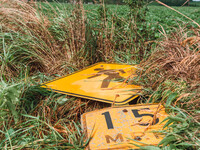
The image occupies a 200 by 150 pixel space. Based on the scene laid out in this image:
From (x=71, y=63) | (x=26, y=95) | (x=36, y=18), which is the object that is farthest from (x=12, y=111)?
(x=36, y=18)

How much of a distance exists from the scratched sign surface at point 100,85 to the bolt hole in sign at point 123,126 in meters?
0.18

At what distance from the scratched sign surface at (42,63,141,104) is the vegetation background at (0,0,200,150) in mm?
92

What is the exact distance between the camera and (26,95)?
169cm

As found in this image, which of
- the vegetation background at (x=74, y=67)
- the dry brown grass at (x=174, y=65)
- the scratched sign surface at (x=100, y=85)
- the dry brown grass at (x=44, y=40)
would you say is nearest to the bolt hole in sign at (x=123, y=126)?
the vegetation background at (x=74, y=67)

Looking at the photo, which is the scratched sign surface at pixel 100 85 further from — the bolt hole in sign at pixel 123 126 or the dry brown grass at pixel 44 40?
the dry brown grass at pixel 44 40

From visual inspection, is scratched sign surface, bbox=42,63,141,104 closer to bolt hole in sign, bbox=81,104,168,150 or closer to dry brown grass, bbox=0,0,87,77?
bolt hole in sign, bbox=81,104,168,150

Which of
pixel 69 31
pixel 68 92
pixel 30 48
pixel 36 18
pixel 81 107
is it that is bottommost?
pixel 81 107

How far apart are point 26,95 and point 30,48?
106cm

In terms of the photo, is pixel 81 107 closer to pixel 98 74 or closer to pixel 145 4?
pixel 98 74

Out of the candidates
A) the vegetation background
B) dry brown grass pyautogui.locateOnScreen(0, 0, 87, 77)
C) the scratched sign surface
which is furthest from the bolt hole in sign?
dry brown grass pyautogui.locateOnScreen(0, 0, 87, 77)

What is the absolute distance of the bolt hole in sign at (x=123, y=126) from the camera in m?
1.15

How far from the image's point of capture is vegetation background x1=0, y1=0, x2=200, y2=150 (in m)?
1.29

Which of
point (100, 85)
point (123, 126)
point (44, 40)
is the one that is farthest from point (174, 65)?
point (44, 40)

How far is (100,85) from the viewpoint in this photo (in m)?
1.91
